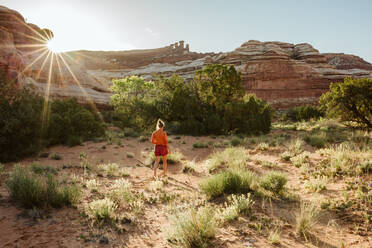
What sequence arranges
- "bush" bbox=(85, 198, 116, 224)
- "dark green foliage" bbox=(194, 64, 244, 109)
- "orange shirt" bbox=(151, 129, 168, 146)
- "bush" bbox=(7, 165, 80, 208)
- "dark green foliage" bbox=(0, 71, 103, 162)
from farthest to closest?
"dark green foliage" bbox=(194, 64, 244, 109) → "dark green foliage" bbox=(0, 71, 103, 162) → "orange shirt" bbox=(151, 129, 168, 146) → "bush" bbox=(7, 165, 80, 208) → "bush" bbox=(85, 198, 116, 224)

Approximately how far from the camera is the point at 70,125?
14562mm

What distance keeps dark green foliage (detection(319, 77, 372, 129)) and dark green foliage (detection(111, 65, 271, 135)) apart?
515 cm

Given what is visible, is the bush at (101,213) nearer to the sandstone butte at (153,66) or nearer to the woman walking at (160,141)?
the woman walking at (160,141)

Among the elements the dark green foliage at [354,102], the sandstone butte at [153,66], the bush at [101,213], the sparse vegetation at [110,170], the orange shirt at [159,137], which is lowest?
the sparse vegetation at [110,170]

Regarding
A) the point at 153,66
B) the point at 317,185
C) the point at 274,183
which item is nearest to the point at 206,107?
the point at 274,183

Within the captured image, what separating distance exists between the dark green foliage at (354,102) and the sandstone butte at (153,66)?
36.9 feet

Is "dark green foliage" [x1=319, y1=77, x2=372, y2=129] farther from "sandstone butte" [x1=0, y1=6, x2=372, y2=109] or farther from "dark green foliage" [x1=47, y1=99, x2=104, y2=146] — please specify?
"dark green foliage" [x1=47, y1=99, x2=104, y2=146]

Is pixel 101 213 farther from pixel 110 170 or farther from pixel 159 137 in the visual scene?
pixel 110 170

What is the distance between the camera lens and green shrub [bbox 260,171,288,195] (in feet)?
15.2

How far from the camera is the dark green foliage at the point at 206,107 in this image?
59.3 feet

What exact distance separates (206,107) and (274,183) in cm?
1564

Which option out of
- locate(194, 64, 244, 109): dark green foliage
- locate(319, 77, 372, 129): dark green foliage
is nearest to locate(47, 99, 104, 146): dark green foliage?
locate(194, 64, 244, 109): dark green foliage

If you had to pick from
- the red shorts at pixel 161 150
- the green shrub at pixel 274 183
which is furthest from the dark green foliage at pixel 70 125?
the green shrub at pixel 274 183

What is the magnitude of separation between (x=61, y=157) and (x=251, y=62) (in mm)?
54322
